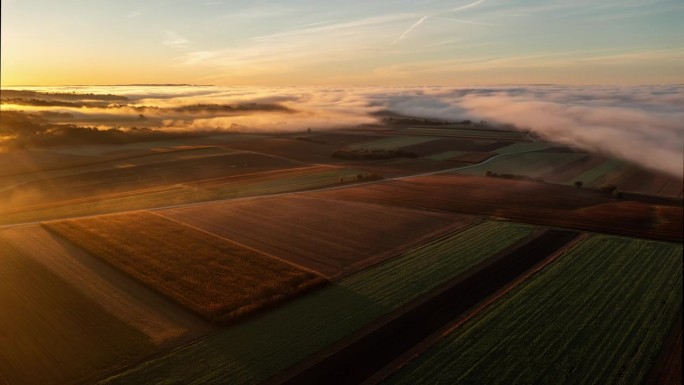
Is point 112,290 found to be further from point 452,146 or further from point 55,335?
point 452,146

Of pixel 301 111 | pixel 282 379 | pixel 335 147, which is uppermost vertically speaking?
pixel 301 111

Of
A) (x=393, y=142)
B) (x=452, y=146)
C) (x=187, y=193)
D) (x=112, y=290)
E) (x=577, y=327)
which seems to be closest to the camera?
(x=577, y=327)

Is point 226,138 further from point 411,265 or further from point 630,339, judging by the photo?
point 630,339

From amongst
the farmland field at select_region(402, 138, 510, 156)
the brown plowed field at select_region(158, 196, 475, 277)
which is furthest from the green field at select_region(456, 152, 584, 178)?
the farmland field at select_region(402, 138, 510, 156)

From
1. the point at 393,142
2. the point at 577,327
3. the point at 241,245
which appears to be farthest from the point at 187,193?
the point at 393,142

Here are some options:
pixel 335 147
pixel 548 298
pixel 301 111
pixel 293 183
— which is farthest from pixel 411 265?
pixel 301 111

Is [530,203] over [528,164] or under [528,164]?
under

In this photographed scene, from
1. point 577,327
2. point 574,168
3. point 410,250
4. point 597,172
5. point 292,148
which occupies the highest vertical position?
point 597,172
